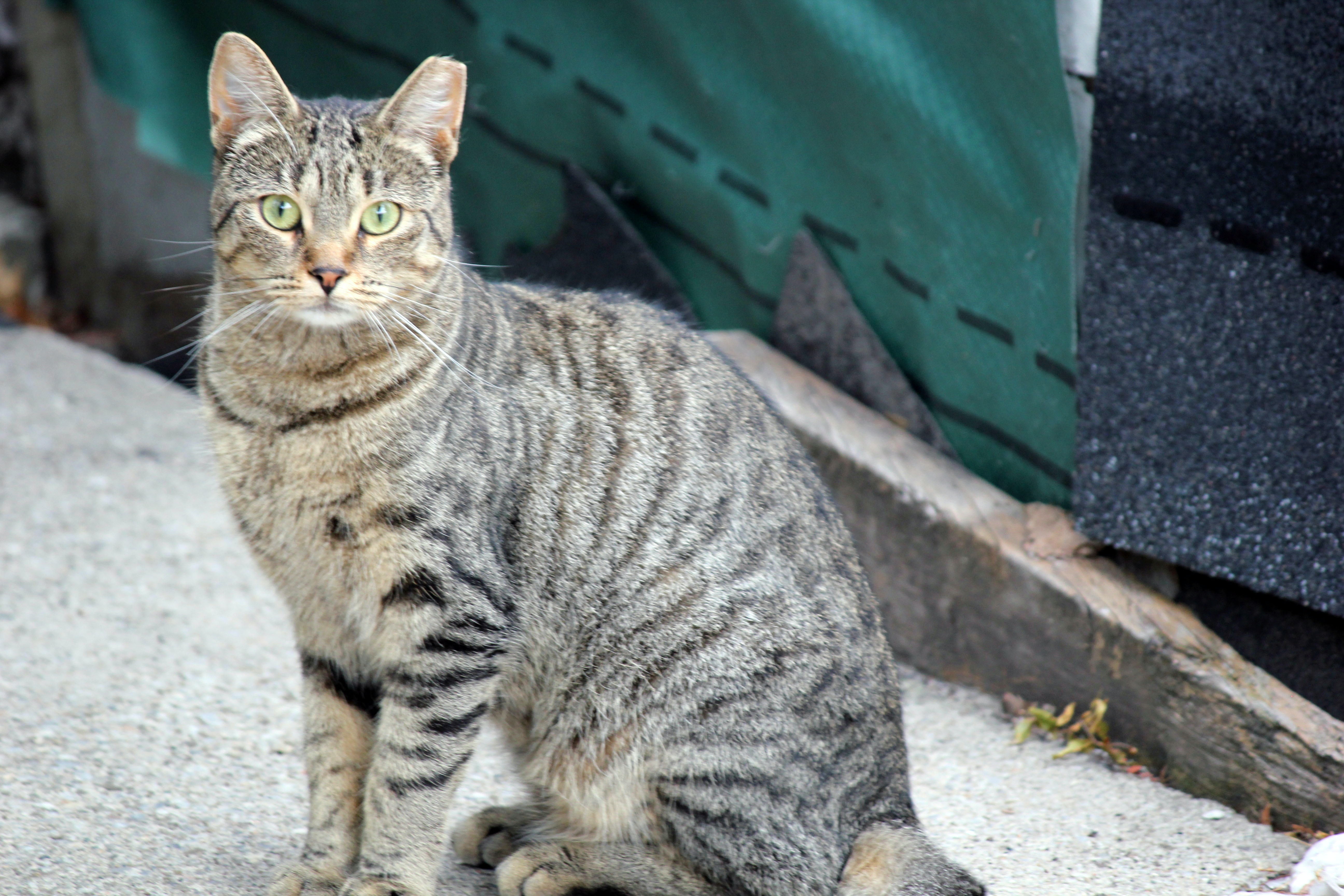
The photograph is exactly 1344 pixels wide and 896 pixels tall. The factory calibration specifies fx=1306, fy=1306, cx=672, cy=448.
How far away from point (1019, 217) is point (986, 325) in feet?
1.16

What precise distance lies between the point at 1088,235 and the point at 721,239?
4.86 feet

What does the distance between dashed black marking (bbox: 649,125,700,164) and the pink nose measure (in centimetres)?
227

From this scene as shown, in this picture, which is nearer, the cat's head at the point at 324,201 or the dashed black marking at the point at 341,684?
the cat's head at the point at 324,201

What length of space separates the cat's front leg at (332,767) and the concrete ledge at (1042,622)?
1.32 m

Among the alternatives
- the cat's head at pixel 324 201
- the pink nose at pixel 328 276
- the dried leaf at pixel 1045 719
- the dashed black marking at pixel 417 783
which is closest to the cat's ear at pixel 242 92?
the cat's head at pixel 324 201

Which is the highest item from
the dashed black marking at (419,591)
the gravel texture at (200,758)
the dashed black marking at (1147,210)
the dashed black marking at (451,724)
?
the dashed black marking at (1147,210)

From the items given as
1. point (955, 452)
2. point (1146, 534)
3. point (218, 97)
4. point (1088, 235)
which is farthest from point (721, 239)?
point (218, 97)

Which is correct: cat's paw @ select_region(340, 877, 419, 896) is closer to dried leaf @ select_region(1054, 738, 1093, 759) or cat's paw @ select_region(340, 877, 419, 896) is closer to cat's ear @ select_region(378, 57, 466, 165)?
cat's ear @ select_region(378, 57, 466, 165)

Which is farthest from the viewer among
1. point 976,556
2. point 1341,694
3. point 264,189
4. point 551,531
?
point 976,556

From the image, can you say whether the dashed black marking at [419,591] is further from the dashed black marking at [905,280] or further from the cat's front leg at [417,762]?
the dashed black marking at [905,280]

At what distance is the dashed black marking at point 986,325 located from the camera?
155 inches

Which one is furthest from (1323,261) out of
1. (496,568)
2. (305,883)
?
(305,883)

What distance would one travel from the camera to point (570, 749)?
289 cm

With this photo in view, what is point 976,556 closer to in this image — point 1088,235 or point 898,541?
point 898,541
